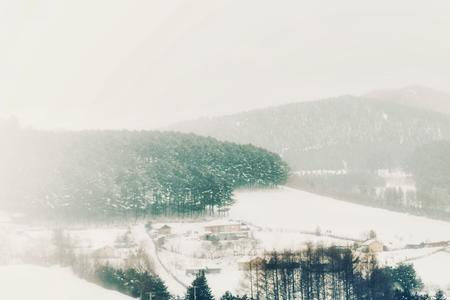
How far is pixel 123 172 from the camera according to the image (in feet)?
222

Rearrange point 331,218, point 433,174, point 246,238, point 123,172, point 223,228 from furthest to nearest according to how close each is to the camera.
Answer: point 433,174, point 123,172, point 331,218, point 223,228, point 246,238

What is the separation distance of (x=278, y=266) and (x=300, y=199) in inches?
1464

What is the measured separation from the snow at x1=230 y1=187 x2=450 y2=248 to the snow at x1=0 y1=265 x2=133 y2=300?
25292 mm

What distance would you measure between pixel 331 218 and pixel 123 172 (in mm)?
19670

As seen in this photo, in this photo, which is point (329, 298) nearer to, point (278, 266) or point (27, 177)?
point (278, 266)

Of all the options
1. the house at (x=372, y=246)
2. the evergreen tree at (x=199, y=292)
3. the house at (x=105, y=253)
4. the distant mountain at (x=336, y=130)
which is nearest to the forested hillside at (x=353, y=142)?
the distant mountain at (x=336, y=130)

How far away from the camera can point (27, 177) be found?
63.9 meters

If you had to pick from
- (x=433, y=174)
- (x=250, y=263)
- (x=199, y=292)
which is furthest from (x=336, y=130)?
(x=199, y=292)

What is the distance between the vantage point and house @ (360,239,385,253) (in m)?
46.5

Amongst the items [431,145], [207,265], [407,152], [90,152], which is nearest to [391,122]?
[407,152]

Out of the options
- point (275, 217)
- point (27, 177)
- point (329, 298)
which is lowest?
point (329, 298)

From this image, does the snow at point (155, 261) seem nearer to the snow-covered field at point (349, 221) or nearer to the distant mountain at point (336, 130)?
the snow-covered field at point (349, 221)

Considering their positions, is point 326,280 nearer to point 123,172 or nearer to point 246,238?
point 246,238

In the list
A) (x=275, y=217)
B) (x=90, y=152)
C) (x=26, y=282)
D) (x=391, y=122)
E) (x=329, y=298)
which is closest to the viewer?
(x=26, y=282)
